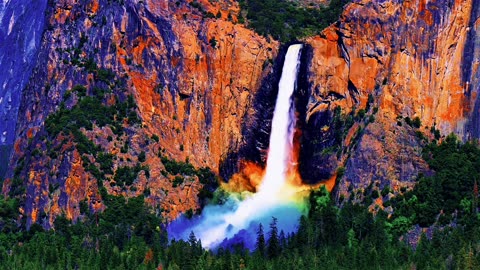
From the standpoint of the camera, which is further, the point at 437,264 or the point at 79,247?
the point at 79,247

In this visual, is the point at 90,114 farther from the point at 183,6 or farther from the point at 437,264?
the point at 437,264

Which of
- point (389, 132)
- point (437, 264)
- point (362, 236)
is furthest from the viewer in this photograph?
point (389, 132)

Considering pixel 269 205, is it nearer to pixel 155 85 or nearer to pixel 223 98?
pixel 223 98

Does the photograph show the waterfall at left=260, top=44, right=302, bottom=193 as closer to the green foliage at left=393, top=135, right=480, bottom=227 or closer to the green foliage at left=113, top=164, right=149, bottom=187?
the green foliage at left=113, top=164, right=149, bottom=187

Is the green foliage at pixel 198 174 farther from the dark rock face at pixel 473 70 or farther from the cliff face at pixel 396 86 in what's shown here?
the dark rock face at pixel 473 70

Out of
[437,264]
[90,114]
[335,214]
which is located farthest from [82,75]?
[437,264]

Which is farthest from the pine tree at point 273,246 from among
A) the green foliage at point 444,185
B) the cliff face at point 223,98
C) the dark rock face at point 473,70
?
the dark rock face at point 473,70
